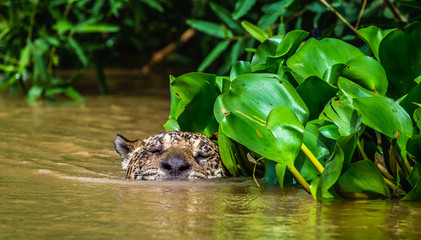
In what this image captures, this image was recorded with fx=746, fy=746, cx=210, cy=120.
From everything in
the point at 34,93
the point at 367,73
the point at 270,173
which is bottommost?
the point at 270,173

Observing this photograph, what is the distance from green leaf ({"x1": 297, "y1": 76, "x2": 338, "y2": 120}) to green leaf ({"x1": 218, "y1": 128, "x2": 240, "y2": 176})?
1.74 ft

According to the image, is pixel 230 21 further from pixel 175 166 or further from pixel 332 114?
pixel 332 114

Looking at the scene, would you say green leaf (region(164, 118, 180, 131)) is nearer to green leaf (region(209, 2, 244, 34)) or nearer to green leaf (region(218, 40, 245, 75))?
green leaf (region(218, 40, 245, 75))

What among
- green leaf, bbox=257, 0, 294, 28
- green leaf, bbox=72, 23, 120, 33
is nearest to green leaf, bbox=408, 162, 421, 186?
green leaf, bbox=257, 0, 294, 28

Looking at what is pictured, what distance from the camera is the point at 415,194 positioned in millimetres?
3836

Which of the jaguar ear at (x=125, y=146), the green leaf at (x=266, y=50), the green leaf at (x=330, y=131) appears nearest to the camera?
the green leaf at (x=330, y=131)

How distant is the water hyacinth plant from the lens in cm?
370

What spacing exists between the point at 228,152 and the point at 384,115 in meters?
1.13

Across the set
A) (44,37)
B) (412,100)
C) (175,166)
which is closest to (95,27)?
(44,37)

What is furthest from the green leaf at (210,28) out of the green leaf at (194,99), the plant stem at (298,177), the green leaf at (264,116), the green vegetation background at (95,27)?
the plant stem at (298,177)

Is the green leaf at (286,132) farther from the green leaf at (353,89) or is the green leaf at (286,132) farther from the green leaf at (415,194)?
the green leaf at (415,194)

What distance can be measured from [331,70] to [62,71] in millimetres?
11227

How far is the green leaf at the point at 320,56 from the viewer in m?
4.30

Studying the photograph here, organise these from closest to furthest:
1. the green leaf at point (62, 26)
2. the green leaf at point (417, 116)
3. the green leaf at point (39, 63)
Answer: the green leaf at point (417, 116) < the green leaf at point (39, 63) < the green leaf at point (62, 26)
